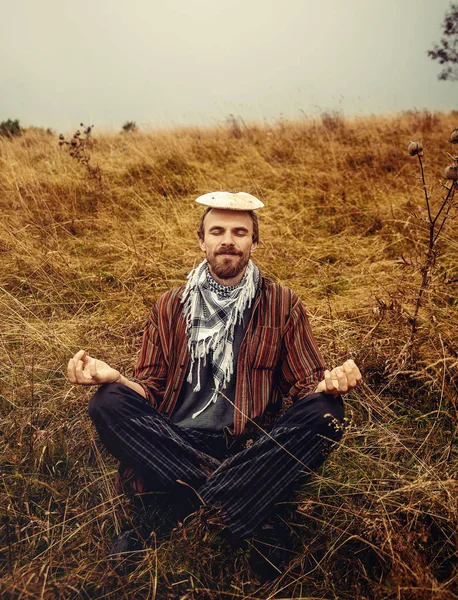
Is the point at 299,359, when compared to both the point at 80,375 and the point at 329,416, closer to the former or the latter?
the point at 329,416

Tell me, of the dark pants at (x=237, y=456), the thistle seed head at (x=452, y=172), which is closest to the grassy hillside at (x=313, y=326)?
the dark pants at (x=237, y=456)

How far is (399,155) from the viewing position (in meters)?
6.50

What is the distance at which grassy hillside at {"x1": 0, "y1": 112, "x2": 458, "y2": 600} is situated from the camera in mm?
1853

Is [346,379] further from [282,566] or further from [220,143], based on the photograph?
[220,143]

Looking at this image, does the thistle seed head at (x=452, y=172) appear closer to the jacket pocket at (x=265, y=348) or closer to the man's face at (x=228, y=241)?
the man's face at (x=228, y=241)

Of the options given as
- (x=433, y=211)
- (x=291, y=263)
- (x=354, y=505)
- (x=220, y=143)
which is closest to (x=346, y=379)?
(x=354, y=505)

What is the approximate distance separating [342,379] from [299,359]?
0.44 m

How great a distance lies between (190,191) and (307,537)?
4.76m

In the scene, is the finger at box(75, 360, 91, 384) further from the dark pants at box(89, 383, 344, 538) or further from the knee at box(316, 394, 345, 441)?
the knee at box(316, 394, 345, 441)

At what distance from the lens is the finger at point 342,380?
1776 mm

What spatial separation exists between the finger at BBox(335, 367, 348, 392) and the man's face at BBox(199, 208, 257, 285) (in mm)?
734

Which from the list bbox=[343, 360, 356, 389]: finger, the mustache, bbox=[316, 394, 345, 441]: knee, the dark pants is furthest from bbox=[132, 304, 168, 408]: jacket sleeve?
bbox=[343, 360, 356, 389]: finger

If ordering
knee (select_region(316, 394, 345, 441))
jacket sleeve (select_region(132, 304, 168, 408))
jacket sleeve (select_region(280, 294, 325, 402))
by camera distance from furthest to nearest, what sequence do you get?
jacket sleeve (select_region(132, 304, 168, 408))
jacket sleeve (select_region(280, 294, 325, 402))
knee (select_region(316, 394, 345, 441))

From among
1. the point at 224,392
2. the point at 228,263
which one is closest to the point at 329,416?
the point at 224,392
